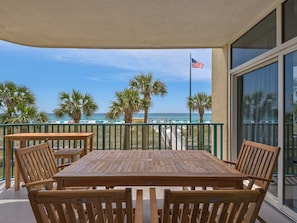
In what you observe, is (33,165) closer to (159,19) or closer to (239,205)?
(239,205)

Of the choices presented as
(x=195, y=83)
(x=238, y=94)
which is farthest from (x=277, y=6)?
(x=195, y=83)

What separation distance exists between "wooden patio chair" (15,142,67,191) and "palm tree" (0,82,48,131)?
6.53 metres

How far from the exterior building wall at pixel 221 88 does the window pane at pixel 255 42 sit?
0.42m

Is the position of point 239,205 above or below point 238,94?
below

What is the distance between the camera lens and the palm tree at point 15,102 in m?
8.64

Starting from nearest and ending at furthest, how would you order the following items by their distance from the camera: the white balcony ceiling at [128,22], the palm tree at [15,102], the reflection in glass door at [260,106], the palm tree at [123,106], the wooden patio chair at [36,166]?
1. the wooden patio chair at [36,166]
2. the white balcony ceiling at [128,22]
3. the reflection in glass door at [260,106]
4. the palm tree at [15,102]
5. the palm tree at [123,106]

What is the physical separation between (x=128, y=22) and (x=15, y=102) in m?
6.85

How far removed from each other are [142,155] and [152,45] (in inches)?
120

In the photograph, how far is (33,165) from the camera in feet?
7.39

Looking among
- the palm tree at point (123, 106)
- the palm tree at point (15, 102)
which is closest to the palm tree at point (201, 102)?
the palm tree at point (123, 106)

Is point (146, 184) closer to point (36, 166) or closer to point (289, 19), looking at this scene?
point (36, 166)

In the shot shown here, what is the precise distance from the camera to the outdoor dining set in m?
1.14

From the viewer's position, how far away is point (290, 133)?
9.87 ft

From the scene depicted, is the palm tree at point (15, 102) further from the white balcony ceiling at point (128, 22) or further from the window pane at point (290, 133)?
the window pane at point (290, 133)
